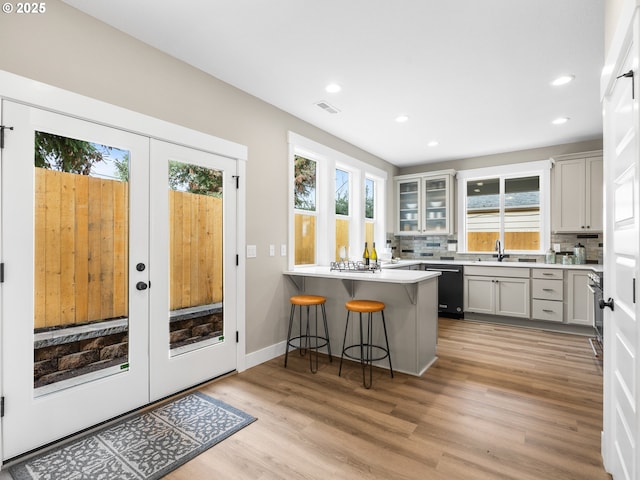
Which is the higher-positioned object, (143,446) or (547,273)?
(547,273)

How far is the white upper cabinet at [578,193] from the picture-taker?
15.6 feet

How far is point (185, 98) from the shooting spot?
2.83 meters

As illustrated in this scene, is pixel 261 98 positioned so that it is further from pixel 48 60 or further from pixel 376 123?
pixel 48 60

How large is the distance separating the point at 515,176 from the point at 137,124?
562cm

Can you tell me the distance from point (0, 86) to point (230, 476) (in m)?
2.49

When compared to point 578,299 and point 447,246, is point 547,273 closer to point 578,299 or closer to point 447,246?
point 578,299

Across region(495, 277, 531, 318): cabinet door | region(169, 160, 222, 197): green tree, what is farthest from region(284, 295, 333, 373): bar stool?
region(495, 277, 531, 318): cabinet door

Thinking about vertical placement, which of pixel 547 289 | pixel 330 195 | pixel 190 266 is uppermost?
pixel 330 195

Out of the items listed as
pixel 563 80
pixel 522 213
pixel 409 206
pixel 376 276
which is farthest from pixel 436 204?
pixel 376 276

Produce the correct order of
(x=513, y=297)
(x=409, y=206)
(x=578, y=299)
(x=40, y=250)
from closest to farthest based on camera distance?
(x=40, y=250) < (x=578, y=299) < (x=513, y=297) < (x=409, y=206)

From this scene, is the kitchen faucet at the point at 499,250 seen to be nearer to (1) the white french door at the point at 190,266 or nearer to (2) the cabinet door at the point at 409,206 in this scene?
(2) the cabinet door at the point at 409,206

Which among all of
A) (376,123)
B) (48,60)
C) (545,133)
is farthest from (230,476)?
(545,133)

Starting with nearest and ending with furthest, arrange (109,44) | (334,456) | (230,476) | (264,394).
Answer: (230,476) → (334,456) → (109,44) → (264,394)

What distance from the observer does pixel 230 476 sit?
1813mm
